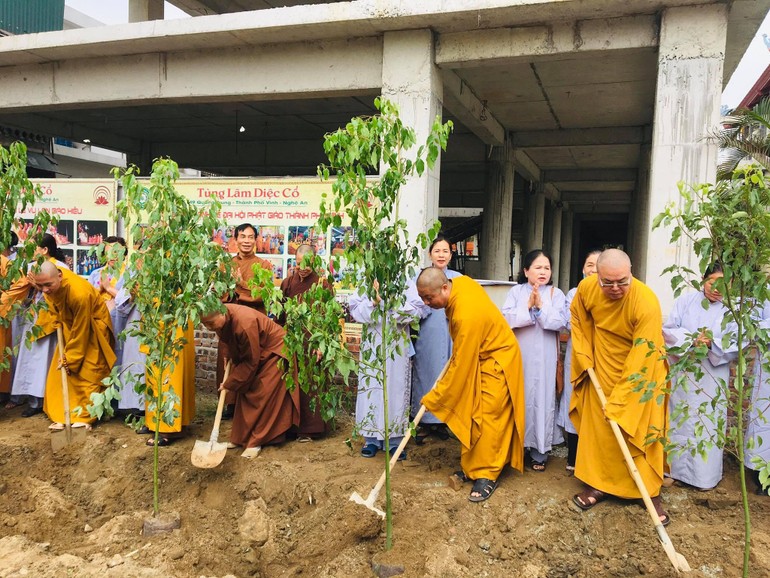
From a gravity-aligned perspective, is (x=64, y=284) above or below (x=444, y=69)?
below

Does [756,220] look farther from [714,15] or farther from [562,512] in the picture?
[714,15]

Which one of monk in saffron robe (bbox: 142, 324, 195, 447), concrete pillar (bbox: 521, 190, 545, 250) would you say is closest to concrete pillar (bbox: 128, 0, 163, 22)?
monk in saffron robe (bbox: 142, 324, 195, 447)

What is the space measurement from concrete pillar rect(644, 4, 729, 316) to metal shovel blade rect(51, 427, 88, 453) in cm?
468

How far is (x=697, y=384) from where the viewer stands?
3.93m

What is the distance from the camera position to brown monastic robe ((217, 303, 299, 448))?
441 cm

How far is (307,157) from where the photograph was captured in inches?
449

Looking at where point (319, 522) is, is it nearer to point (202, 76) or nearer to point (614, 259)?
point (614, 259)

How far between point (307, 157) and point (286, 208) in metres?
5.85

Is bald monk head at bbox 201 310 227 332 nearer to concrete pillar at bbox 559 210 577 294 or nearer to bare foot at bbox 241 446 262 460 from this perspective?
bare foot at bbox 241 446 262 460

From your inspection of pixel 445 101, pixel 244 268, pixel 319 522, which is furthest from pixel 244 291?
pixel 445 101

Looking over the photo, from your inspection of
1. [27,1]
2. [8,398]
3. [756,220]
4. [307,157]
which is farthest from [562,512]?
[27,1]

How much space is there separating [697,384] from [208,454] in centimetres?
329

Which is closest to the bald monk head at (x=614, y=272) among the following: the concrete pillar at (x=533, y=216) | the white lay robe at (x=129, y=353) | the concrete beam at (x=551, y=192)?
the white lay robe at (x=129, y=353)

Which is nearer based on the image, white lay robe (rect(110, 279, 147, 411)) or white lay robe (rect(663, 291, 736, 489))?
white lay robe (rect(663, 291, 736, 489))
